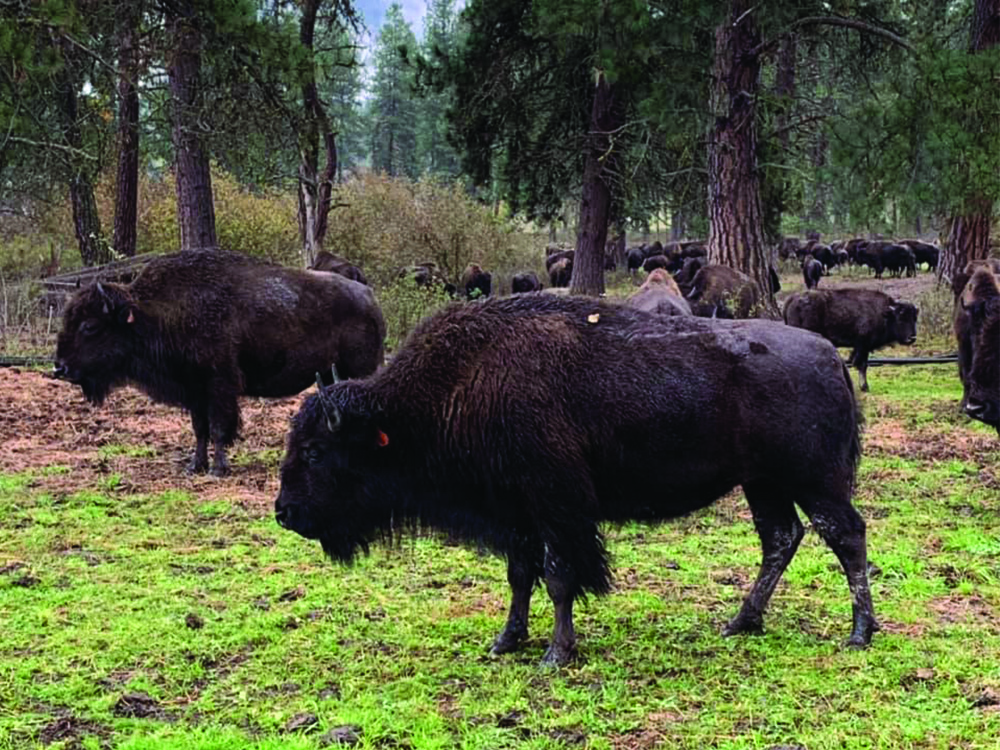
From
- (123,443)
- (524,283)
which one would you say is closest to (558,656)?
(123,443)

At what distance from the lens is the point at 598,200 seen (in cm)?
2223

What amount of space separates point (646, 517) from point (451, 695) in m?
1.45

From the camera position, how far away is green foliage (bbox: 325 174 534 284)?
25.5m

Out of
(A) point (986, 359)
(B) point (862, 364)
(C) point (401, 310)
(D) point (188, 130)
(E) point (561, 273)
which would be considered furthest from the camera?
(E) point (561, 273)

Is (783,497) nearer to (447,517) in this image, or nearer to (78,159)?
(447,517)

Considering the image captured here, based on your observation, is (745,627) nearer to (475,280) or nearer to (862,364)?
(862,364)

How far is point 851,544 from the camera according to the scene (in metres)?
5.25

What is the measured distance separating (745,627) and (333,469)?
235 cm

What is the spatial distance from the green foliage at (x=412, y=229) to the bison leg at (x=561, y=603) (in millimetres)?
19527

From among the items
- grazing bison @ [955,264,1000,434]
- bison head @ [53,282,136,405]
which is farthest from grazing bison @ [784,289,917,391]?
bison head @ [53,282,136,405]

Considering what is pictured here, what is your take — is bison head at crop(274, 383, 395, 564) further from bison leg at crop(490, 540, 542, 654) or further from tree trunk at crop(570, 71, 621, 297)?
tree trunk at crop(570, 71, 621, 297)

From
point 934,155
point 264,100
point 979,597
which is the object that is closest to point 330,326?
point 264,100

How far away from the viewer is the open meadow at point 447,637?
14.2 ft

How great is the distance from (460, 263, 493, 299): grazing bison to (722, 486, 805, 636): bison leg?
20751 mm
